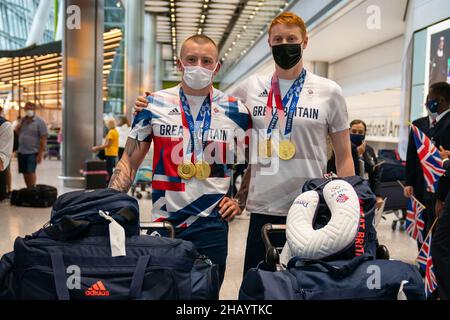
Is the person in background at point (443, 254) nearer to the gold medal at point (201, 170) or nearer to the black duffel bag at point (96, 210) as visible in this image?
the gold medal at point (201, 170)

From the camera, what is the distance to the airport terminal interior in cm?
211

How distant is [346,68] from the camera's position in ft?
63.5

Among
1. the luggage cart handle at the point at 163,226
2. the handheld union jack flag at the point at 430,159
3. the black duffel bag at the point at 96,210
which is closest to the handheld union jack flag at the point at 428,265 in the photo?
the handheld union jack flag at the point at 430,159

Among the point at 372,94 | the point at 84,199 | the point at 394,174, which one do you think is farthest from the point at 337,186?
the point at 372,94

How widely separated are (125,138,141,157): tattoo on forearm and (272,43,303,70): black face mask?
69 centimetres

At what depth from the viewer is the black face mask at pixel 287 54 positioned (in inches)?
82.5

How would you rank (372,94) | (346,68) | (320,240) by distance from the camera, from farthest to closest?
(346,68), (372,94), (320,240)

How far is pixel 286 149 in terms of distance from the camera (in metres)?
2.11

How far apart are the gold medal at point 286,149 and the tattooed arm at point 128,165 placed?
1.87ft

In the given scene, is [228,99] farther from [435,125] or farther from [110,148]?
[110,148]

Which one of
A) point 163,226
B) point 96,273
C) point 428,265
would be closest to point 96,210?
point 96,273

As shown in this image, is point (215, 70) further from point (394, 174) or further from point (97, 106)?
point (97, 106)

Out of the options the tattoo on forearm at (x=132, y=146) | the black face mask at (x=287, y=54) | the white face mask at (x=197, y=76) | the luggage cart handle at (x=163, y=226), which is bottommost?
the luggage cart handle at (x=163, y=226)
